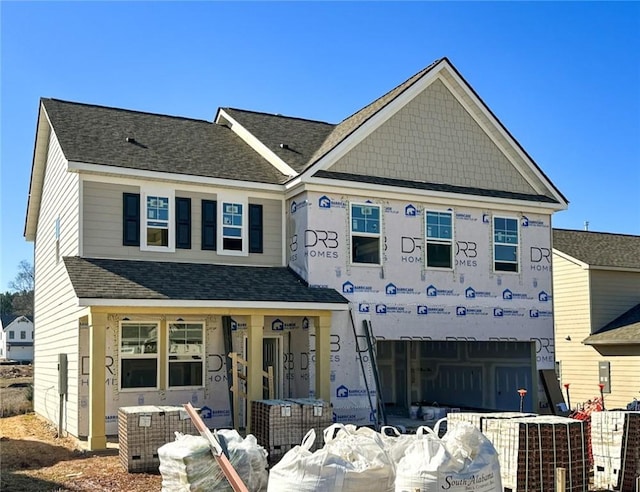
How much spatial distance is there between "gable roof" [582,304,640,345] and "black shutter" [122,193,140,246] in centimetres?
1564

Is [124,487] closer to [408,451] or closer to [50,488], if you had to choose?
[50,488]

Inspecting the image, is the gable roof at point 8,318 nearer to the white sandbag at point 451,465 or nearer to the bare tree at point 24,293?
the bare tree at point 24,293

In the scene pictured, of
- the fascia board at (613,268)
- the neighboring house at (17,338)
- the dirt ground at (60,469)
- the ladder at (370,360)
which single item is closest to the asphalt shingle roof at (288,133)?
the ladder at (370,360)

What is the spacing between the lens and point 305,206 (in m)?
17.5

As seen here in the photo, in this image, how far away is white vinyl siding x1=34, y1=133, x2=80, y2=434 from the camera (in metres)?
16.5

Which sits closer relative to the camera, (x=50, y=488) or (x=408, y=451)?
(x=408, y=451)

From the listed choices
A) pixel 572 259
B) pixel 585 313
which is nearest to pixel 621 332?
pixel 585 313

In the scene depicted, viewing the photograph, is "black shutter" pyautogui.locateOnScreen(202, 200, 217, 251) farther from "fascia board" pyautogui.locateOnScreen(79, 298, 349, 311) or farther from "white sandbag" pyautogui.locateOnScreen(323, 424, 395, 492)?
"white sandbag" pyautogui.locateOnScreen(323, 424, 395, 492)

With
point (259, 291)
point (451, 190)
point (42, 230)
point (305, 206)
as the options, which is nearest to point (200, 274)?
point (259, 291)

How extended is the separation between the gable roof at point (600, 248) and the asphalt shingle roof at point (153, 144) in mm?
12830

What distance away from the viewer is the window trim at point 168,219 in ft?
54.9

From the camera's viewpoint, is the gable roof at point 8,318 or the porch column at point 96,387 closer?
the porch column at point 96,387

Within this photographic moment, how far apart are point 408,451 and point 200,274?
9116mm

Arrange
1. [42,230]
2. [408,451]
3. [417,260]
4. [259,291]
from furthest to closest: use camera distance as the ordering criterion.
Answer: [42,230] → [417,260] → [259,291] → [408,451]
